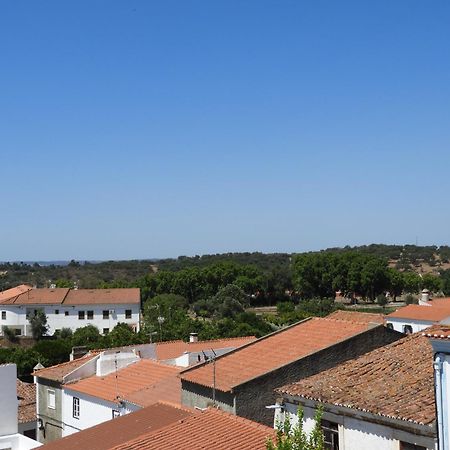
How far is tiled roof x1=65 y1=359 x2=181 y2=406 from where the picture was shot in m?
21.6

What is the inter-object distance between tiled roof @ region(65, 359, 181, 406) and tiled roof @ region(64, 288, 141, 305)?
180 ft

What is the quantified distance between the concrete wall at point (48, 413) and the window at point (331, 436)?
16.7 m

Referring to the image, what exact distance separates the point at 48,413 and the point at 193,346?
7.06m

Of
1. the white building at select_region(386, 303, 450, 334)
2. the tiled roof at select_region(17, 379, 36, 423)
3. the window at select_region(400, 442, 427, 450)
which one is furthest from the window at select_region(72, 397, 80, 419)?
the white building at select_region(386, 303, 450, 334)

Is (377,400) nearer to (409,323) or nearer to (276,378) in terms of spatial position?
(276,378)

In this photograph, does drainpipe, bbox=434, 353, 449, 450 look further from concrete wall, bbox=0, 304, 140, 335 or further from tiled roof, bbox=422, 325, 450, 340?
concrete wall, bbox=0, 304, 140, 335

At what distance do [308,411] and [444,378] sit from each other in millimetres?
4449

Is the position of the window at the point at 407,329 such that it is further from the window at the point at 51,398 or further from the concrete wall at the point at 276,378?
the concrete wall at the point at 276,378

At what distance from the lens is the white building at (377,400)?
11516 mm

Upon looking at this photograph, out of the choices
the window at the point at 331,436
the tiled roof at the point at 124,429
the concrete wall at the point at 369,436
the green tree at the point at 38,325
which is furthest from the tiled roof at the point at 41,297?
the concrete wall at the point at 369,436

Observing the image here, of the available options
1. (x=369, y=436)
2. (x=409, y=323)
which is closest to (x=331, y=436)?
(x=369, y=436)

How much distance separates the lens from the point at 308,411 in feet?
45.1

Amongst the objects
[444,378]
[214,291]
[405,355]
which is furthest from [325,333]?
[214,291]

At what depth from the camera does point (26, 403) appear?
1187 inches
